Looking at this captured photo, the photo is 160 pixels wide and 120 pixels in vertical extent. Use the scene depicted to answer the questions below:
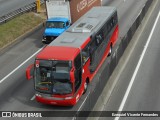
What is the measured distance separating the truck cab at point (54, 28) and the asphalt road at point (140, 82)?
6.50 metres

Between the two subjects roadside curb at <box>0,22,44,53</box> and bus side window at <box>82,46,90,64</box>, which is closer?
bus side window at <box>82,46,90,64</box>

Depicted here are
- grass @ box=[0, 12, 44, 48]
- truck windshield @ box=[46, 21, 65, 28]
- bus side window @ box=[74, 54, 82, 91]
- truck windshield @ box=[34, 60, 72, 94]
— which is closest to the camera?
Result: truck windshield @ box=[34, 60, 72, 94]

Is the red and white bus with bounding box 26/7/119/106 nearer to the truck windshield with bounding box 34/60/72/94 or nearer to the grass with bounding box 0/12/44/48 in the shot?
the truck windshield with bounding box 34/60/72/94

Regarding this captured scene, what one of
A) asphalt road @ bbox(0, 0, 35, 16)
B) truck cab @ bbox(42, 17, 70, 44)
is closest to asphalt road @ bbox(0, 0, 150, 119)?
truck cab @ bbox(42, 17, 70, 44)

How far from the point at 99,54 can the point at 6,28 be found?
14.1 m

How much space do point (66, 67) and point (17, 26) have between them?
1857 cm

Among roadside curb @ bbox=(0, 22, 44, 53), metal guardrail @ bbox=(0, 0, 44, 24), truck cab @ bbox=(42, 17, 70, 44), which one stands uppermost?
truck cab @ bbox=(42, 17, 70, 44)

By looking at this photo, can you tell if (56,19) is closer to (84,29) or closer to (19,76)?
(19,76)

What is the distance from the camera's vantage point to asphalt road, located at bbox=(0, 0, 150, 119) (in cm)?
2089

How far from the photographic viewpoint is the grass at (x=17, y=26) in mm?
33409

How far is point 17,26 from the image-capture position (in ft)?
119

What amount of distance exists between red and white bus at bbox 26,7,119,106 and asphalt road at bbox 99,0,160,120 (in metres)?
2.15

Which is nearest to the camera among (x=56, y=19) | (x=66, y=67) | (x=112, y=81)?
(x=66, y=67)

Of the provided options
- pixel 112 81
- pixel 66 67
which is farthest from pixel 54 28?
pixel 66 67
